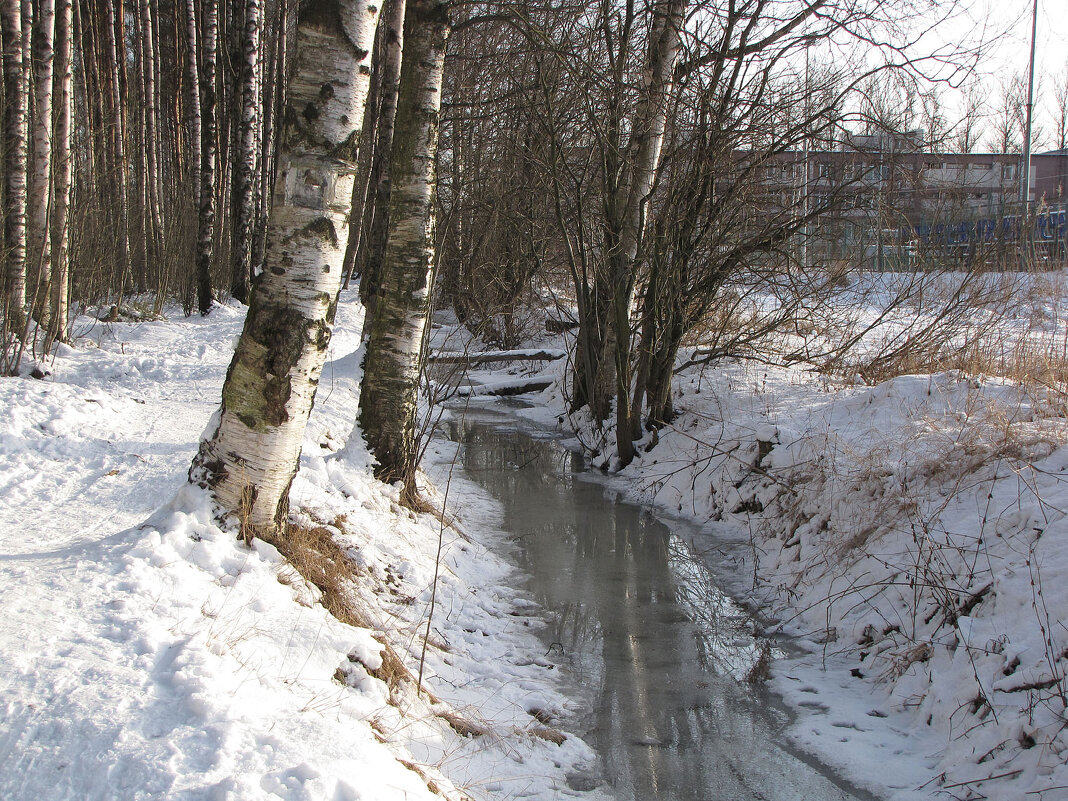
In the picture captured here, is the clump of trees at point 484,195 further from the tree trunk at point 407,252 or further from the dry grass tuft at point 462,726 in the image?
the dry grass tuft at point 462,726

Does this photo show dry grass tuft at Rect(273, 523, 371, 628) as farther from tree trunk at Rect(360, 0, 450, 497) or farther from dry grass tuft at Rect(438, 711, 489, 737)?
tree trunk at Rect(360, 0, 450, 497)

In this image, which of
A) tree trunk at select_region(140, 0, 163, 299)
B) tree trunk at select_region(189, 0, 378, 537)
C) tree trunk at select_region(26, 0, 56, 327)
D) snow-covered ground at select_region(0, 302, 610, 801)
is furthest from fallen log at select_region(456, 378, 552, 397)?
tree trunk at select_region(189, 0, 378, 537)

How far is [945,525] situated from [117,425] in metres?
5.93

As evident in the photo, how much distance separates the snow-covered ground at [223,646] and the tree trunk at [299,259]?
1.05ft

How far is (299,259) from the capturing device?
3.50m

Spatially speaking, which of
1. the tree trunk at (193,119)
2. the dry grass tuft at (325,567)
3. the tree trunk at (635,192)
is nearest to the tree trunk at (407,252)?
the dry grass tuft at (325,567)

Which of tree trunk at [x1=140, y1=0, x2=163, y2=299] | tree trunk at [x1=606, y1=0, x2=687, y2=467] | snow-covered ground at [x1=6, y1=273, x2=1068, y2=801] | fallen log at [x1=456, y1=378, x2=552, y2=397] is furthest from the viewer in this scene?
tree trunk at [x1=140, y1=0, x2=163, y2=299]

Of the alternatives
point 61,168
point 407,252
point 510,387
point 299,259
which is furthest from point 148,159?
point 299,259

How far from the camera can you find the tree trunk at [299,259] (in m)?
3.48

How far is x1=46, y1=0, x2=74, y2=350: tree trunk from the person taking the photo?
7.86 metres

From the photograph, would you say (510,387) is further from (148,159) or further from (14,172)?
(148,159)

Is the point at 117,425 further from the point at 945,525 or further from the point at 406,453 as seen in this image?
the point at 945,525

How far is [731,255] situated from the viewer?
7.43 meters

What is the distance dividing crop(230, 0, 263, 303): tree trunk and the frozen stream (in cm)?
943
